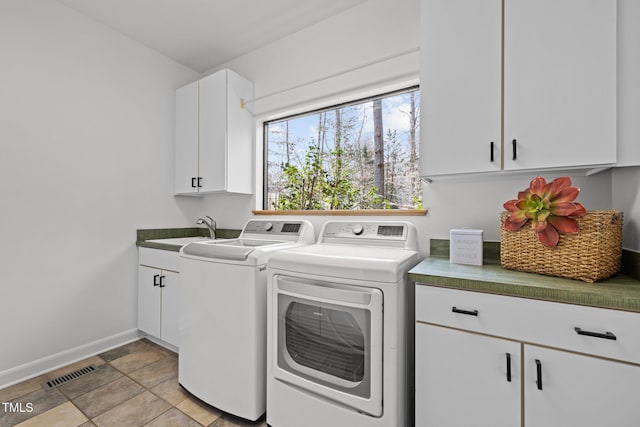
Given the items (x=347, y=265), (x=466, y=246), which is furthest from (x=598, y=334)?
(x=347, y=265)

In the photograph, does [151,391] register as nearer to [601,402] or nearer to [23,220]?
[23,220]

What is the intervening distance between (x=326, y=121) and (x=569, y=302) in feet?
6.50

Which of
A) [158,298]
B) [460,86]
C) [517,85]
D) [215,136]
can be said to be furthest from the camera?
[215,136]

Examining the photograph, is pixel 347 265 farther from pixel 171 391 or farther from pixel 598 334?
pixel 171 391

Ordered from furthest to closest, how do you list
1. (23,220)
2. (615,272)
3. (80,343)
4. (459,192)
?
1. (80,343)
2. (23,220)
3. (459,192)
4. (615,272)

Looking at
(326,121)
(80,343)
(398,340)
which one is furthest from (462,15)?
(80,343)

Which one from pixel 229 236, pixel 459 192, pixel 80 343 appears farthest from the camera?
pixel 229 236

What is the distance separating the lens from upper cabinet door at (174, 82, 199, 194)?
2686 mm

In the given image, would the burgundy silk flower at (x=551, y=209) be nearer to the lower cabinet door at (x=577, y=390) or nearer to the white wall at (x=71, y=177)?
the lower cabinet door at (x=577, y=390)

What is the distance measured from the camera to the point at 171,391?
1836 mm

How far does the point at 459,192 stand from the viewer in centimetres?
172

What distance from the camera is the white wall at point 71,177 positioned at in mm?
1913

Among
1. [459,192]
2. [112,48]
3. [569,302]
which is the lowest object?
[569,302]

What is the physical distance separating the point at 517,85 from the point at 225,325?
6.06 feet
